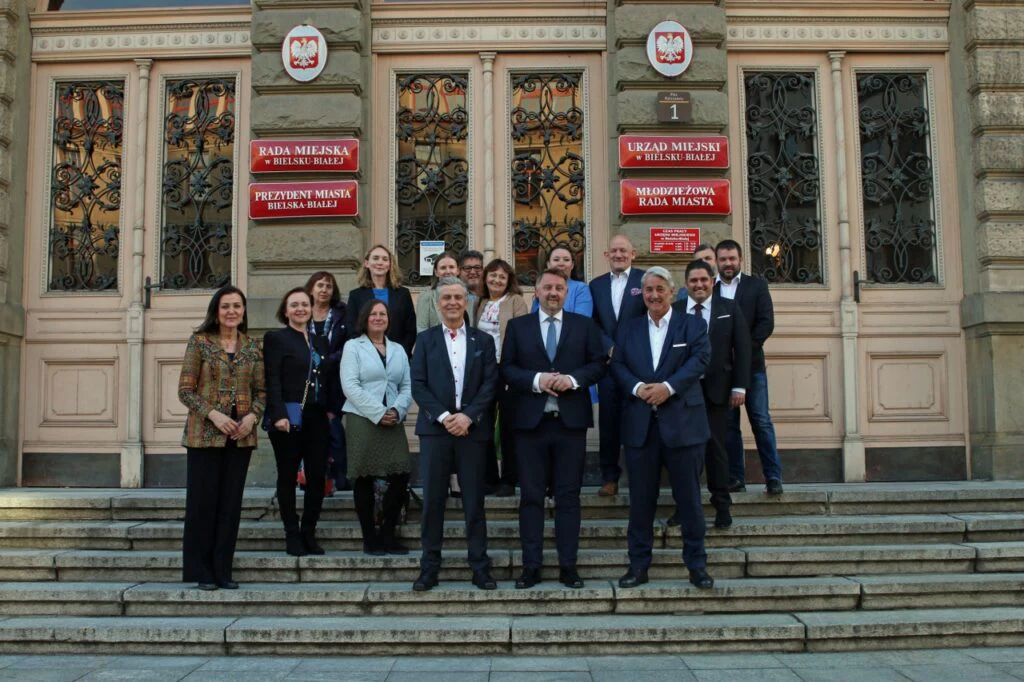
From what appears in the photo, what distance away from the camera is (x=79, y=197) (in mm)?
10078

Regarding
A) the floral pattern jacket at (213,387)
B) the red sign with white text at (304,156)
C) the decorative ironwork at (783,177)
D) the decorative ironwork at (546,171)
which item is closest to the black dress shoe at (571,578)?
the floral pattern jacket at (213,387)

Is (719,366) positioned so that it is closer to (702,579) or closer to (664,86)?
(702,579)

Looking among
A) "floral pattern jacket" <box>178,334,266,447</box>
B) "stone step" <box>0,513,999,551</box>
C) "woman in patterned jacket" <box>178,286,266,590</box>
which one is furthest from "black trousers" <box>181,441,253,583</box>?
"stone step" <box>0,513,999,551</box>

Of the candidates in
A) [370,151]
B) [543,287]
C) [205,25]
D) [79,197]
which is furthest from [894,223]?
[79,197]

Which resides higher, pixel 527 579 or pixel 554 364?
pixel 554 364

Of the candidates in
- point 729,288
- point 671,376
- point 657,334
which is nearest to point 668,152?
point 729,288

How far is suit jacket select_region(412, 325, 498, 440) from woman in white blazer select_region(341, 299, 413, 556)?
1.03 feet

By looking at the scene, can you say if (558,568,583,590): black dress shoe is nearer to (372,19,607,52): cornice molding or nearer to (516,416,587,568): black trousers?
(516,416,587,568): black trousers

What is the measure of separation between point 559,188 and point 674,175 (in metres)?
1.21

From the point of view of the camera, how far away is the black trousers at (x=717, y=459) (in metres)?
7.05

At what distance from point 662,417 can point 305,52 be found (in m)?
5.51

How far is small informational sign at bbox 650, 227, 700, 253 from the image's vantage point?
9289mm

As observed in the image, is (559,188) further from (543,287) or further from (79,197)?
(79,197)

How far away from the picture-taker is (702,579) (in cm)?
632
